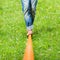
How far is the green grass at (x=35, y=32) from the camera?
553 cm

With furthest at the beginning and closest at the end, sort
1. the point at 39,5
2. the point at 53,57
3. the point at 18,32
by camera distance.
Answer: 1. the point at 39,5
2. the point at 18,32
3. the point at 53,57

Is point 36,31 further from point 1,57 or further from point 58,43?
point 1,57

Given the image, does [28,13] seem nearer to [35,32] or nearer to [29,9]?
[29,9]

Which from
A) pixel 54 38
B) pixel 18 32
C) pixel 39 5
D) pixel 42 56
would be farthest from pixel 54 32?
pixel 39 5

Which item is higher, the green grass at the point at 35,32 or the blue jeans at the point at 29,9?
the blue jeans at the point at 29,9

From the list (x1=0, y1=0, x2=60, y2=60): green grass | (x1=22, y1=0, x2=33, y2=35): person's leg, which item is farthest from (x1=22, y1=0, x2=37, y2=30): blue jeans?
(x1=0, y1=0, x2=60, y2=60): green grass

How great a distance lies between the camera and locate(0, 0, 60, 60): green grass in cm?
553

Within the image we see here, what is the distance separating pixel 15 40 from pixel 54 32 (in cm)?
95

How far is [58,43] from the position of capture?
5.93 meters

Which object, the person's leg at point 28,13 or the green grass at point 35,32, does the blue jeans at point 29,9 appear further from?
the green grass at point 35,32

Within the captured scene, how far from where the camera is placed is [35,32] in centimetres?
646

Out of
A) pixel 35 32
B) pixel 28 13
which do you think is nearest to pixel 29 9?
pixel 28 13

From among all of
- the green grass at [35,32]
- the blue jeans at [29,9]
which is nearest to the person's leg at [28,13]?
the blue jeans at [29,9]

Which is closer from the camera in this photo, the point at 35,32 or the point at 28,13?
the point at 28,13
